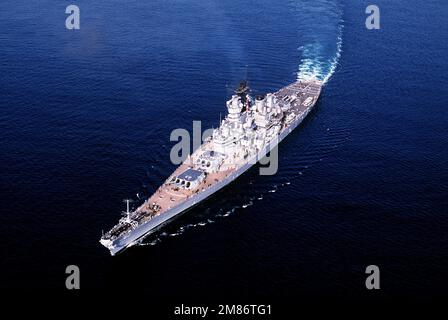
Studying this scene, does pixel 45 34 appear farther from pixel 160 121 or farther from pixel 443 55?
pixel 443 55

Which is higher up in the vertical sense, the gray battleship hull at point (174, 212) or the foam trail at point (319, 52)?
the foam trail at point (319, 52)

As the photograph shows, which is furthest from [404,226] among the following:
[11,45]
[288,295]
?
[11,45]
